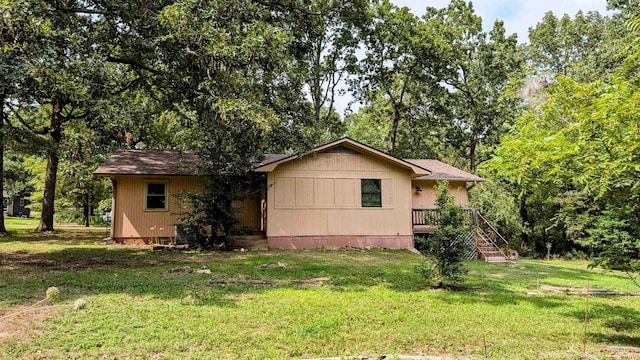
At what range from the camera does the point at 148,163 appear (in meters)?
16.3

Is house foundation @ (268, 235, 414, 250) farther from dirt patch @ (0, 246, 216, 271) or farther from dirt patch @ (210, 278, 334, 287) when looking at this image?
dirt patch @ (210, 278, 334, 287)

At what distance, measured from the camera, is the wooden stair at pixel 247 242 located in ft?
47.7

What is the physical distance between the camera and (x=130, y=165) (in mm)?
15750

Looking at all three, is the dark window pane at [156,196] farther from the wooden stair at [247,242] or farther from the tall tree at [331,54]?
the tall tree at [331,54]

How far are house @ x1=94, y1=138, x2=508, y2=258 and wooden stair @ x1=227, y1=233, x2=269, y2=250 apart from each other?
16 cm

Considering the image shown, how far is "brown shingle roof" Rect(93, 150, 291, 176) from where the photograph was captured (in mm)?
14898

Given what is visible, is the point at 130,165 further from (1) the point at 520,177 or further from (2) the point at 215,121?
(1) the point at 520,177

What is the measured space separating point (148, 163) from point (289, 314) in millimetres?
12322

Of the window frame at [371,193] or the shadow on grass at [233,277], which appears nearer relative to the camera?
the shadow on grass at [233,277]

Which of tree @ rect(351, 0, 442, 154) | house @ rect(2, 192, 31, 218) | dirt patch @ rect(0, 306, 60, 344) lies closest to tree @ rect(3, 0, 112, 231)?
dirt patch @ rect(0, 306, 60, 344)

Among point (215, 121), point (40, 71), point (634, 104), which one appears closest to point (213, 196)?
point (215, 121)

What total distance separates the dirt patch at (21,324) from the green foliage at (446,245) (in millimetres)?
6538

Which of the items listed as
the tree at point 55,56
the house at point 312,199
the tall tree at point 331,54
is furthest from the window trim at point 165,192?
the tall tree at point 331,54

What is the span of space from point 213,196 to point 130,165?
4388mm
